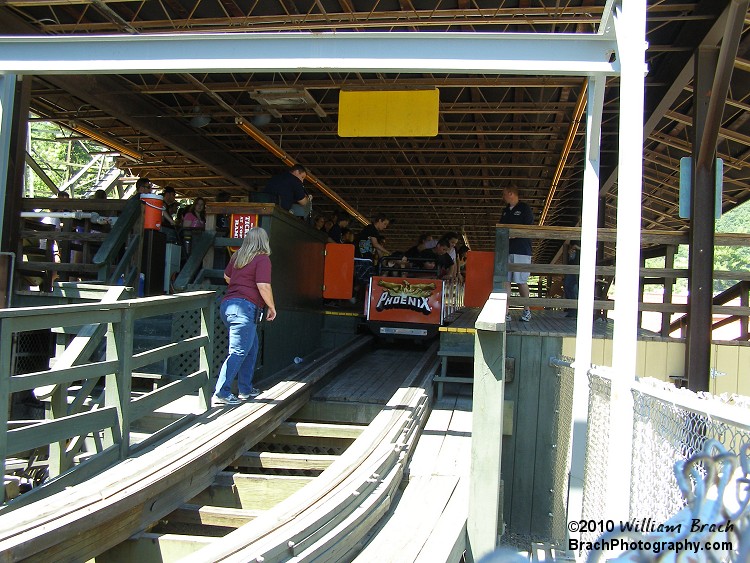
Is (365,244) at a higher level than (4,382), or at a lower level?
higher

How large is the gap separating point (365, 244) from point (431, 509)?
805 cm

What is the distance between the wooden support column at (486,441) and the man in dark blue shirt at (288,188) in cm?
475

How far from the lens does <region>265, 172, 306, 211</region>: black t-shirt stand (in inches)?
334

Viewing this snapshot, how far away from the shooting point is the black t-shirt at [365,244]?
12117mm

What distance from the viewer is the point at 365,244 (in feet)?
39.9

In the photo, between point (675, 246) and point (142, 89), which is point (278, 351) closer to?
point (675, 246)

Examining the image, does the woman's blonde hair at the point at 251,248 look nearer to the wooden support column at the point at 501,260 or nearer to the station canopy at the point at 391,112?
the station canopy at the point at 391,112

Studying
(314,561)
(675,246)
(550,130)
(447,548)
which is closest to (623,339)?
(447,548)

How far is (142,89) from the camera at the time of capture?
11.9 metres

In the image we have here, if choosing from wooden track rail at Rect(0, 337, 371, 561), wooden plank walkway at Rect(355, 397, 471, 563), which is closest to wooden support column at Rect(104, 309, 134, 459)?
wooden track rail at Rect(0, 337, 371, 561)

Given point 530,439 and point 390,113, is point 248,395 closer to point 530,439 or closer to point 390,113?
point 530,439

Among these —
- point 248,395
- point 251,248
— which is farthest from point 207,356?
point 251,248

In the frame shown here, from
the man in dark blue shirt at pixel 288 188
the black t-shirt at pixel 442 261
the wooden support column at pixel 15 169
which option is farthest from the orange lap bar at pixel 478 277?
the wooden support column at pixel 15 169

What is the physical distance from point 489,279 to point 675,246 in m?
3.02
